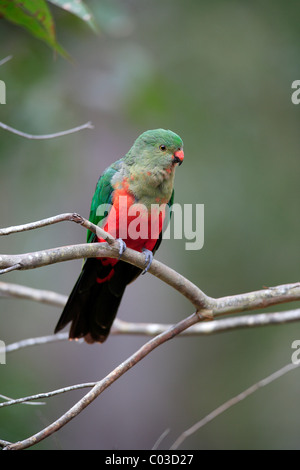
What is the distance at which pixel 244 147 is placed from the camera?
701 cm

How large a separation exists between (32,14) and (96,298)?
1897 millimetres

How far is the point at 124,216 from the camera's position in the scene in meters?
3.34

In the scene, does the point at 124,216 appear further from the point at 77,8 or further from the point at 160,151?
the point at 77,8

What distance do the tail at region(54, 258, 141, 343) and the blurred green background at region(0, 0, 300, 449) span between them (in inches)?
68.0

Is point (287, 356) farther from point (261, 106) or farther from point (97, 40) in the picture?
point (97, 40)

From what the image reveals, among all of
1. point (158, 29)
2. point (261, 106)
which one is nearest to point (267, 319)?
point (261, 106)

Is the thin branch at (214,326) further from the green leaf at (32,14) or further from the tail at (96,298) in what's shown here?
the green leaf at (32,14)

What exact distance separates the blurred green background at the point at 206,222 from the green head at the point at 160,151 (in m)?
2.02

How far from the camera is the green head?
339cm

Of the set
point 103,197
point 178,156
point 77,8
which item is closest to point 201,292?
point 178,156

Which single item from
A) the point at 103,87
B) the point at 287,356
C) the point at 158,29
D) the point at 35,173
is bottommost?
the point at 287,356

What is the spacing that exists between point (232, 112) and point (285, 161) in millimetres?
962

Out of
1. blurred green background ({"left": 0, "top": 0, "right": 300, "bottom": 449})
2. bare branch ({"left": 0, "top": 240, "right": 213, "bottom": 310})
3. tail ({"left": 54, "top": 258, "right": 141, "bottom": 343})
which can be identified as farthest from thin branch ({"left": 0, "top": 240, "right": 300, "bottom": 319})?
blurred green background ({"left": 0, "top": 0, "right": 300, "bottom": 449})

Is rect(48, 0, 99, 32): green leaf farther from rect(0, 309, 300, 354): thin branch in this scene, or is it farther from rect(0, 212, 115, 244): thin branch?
rect(0, 309, 300, 354): thin branch
